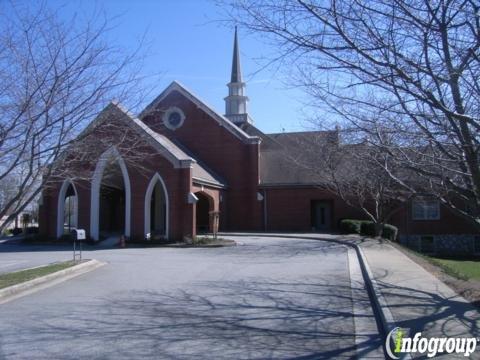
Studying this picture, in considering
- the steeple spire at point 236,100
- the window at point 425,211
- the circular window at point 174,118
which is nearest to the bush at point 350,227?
the window at point 425,211

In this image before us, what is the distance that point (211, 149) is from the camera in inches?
1496

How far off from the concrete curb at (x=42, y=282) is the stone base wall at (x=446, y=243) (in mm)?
23868

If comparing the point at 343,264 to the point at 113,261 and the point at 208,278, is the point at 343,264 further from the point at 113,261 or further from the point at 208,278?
the point at 113,261

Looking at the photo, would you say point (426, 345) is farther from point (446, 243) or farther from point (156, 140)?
point (446, 243)

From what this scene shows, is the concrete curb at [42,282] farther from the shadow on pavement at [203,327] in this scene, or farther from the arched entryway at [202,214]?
the arched entryway at [202,214]

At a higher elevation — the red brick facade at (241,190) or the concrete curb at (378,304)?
the red brick facade at (241,190)

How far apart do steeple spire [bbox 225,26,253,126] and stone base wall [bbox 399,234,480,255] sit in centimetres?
1795

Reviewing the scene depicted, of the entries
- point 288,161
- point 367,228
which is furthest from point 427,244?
point 288,161

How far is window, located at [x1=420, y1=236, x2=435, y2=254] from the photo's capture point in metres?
34.6

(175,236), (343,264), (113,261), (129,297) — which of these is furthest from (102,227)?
(129,297)

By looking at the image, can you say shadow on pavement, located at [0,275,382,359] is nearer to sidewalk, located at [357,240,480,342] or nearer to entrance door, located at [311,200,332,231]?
sidewalk, located at [357,240,480,342]

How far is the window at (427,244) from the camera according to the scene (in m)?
34.6

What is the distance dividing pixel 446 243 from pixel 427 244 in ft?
3.81

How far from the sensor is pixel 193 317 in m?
8.70
